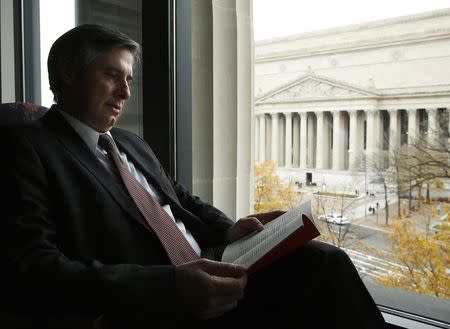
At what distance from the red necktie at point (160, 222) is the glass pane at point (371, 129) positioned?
85 cm

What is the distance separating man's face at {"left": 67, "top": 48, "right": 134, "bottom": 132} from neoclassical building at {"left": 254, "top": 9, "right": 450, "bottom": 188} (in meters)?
0.88

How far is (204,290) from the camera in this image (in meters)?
0.85

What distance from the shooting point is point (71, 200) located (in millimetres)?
1037

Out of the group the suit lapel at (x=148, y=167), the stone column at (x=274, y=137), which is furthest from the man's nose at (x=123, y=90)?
the stone column at (x=274, y=137)

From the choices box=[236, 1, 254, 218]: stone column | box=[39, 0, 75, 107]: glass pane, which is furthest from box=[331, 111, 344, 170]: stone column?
box=[39, 0, 75, 107]: glass pane

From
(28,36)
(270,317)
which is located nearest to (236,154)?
(270,317)

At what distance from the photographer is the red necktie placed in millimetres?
1128

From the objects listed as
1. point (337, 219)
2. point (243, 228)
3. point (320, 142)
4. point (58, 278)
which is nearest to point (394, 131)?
point (320, 142)

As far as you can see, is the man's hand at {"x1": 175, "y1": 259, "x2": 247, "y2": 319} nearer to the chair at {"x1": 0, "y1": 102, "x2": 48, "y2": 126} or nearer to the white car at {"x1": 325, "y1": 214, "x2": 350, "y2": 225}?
the chair at {"x1": 0, "y1": 102, "x2": 48, "y2": 126}

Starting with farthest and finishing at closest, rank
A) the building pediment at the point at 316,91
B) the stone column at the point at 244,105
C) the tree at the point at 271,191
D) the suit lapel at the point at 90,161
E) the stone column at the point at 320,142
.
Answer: the stone column at the point at 244,105, the tree at the point at 271,191, the stone column at the point at 320,142, the building pediment at the point at 316,91, the suit lapel at the point at 90,161

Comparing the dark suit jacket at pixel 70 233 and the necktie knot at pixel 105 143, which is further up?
the necktie knot at pixel 105 143

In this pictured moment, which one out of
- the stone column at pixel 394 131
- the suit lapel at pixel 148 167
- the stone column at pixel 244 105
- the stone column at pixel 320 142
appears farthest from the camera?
the stone column at pixel 244 105

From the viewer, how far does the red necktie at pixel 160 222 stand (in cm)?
113

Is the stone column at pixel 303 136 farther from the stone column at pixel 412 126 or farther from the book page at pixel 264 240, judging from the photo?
the book page at pixel 264 240
